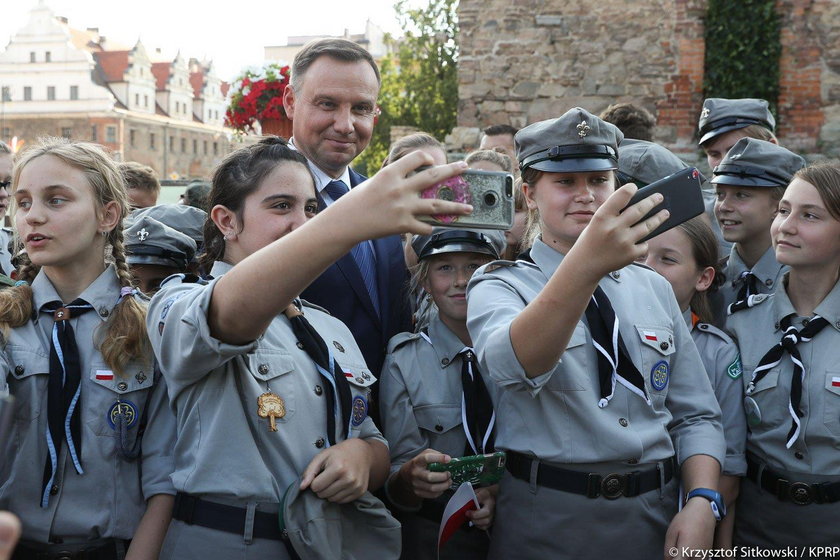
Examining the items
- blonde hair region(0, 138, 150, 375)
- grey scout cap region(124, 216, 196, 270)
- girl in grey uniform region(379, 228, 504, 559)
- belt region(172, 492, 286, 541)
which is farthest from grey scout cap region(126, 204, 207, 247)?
belt region(172, 492, 286, 541)

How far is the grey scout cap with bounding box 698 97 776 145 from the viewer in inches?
181

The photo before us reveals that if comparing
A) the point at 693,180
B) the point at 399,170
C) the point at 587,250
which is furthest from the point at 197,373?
the point at 693,180

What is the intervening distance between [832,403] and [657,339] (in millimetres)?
743

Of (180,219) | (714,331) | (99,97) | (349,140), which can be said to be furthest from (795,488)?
(99,97)

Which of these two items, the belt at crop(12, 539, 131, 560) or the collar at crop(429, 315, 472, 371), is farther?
the collar at crop(429, 315, 472, 371)

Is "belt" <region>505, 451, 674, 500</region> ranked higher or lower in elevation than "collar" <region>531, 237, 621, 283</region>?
lower

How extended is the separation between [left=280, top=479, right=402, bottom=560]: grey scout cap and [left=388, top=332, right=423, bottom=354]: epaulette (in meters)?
0.75

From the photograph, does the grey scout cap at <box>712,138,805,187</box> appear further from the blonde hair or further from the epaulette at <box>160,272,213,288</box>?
the blonde hair

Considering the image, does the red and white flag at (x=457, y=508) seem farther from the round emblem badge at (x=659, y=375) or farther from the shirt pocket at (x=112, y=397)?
the shirt pocket at (x=112, y=397)

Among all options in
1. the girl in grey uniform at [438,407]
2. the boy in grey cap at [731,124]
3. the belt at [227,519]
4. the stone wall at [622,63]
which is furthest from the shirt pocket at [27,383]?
the stone wall at [622,63]

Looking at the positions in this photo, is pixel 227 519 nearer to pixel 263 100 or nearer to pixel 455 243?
pixel 455 243

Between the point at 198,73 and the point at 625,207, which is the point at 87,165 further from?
the point at 198,73

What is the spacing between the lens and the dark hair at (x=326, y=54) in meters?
3.42

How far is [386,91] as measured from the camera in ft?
95.5
